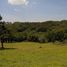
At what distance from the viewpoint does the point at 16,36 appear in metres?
124

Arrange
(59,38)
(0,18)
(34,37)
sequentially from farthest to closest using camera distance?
(34,37) → (59,38) → (0,18)

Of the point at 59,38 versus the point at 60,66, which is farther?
the point at 59,38

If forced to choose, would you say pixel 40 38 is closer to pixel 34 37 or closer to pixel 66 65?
pixel 34 37

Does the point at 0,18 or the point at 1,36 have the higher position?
the point at 0,18

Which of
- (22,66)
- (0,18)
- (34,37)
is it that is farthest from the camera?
(34,37)

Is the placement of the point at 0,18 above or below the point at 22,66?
above

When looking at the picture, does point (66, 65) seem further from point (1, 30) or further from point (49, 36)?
point (49, 36)

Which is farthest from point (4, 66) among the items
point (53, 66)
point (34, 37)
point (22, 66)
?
point (34, 37)

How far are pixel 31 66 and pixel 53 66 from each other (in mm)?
3136

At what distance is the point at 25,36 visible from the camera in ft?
431

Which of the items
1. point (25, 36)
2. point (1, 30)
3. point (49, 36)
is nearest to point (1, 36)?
point (1, 30)

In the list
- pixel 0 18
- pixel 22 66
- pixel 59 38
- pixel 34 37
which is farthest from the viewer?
pixel 34 37

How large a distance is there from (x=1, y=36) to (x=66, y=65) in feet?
154

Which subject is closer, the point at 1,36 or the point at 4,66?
the point at 4,66
